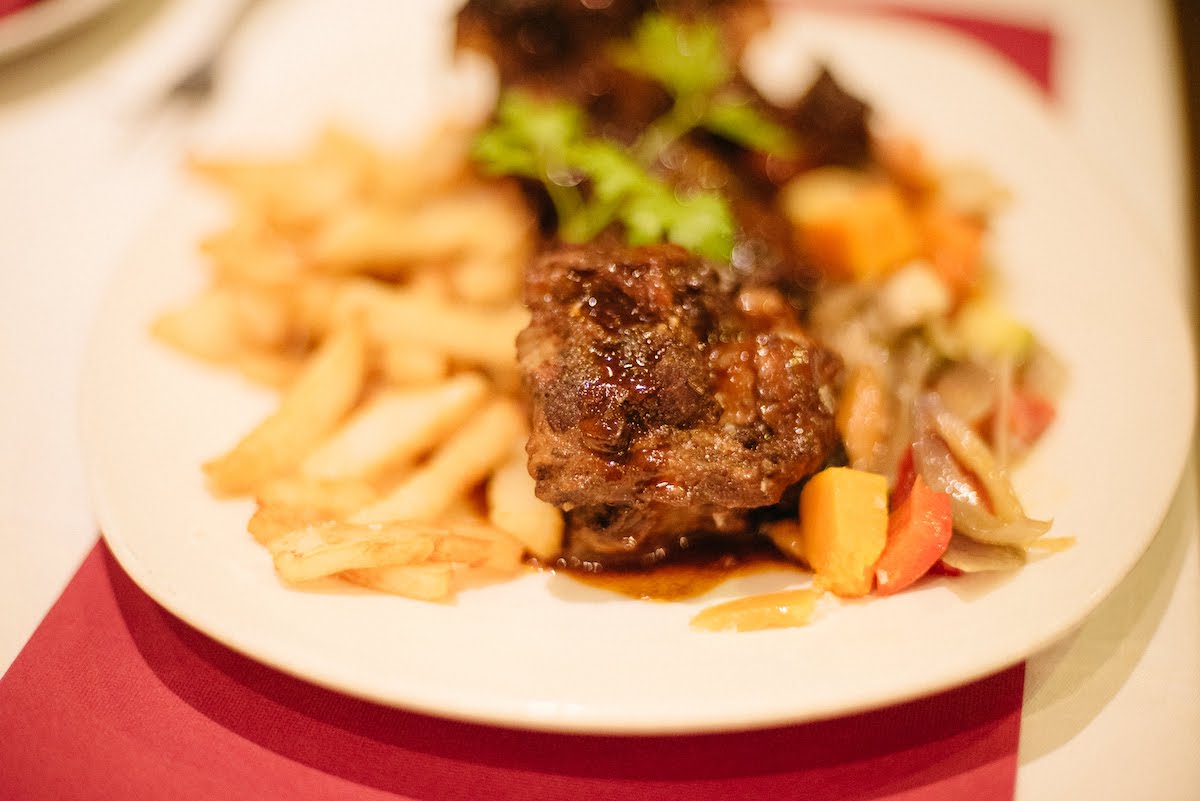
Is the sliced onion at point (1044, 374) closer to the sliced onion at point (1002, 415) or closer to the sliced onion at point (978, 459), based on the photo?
the sliced onion at point (1002, 415)

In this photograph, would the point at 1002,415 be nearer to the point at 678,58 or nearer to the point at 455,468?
the point at 455,468

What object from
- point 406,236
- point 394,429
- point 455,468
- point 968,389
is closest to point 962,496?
point 968,389

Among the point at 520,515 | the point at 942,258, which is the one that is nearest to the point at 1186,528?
the point at 942,258

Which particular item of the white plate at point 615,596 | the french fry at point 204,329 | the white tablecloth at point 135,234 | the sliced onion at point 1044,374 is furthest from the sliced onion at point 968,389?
the french fry at point 204,329

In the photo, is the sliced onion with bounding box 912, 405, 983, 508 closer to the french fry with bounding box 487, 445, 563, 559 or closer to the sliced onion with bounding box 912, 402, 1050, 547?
the sliced onion with bounding box 912, 402, 1050, 547

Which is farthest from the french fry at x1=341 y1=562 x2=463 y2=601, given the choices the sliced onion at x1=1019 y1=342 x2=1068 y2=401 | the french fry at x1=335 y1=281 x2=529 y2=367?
the sliced onion at x1=1019 y1=342 x2=1068 y2=401

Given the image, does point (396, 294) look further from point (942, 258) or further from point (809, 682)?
point (942, 258)

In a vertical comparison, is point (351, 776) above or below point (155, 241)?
below
